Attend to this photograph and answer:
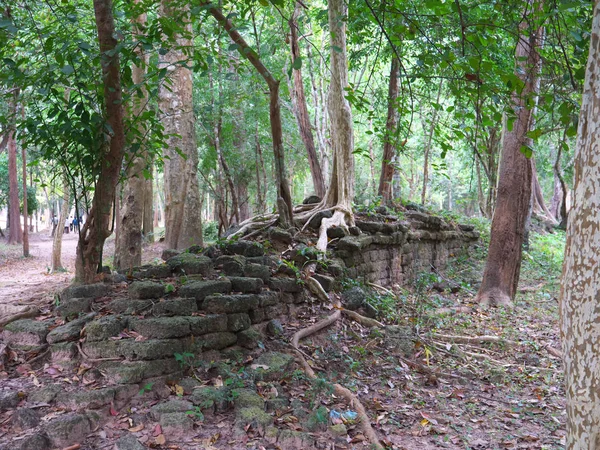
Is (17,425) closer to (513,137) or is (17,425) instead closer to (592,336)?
(592,336)

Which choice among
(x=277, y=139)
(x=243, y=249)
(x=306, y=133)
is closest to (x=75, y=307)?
(x=243, y=249)

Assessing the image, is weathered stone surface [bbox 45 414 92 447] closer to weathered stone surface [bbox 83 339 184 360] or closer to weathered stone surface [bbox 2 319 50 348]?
weathered stone surface [bbox 83 339 184 360]

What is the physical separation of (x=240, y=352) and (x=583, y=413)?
320 centimetres

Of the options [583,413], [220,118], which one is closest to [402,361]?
[583,413]

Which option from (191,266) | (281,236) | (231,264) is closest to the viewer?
(191,266)

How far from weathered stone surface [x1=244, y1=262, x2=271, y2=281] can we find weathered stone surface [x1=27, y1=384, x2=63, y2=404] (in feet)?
7.92

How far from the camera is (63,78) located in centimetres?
448

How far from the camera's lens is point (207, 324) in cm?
456

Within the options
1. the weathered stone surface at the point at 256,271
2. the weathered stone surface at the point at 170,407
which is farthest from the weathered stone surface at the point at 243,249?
the weathered stone surface at the point at 170,407

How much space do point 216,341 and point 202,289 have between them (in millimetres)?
542

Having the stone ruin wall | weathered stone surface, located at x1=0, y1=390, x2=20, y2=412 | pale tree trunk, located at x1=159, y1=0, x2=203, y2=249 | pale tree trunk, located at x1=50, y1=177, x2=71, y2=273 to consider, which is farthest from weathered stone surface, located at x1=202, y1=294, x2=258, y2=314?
pale tree trunk, located at x1=50, y1=177, x2=71, y2=273

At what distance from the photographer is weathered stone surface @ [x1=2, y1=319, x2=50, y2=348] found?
4.49 meters

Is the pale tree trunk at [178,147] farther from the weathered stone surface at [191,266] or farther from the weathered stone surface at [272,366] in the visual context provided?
the weathered stone surface at [272,366]

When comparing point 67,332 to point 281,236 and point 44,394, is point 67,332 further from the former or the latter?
point 281,236
